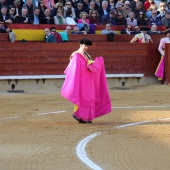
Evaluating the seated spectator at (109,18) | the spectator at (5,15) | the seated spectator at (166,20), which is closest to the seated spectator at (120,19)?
the seated spectator at (109,18)

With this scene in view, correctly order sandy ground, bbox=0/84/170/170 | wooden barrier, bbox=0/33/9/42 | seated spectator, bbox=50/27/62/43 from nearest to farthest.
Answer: sandy ground, bbox=0/84/170/170 < wooden barrier, bbox=0/33/9/42 < seated spectator, bbox=50/27/62/43

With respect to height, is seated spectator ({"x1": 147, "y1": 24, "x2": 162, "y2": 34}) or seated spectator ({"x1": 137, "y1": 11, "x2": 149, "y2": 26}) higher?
seated spectator ({"x1": 137, "y1": 11, "x2": 149, "y2": 26})

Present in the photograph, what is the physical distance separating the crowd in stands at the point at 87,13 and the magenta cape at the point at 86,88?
5032 millimetres

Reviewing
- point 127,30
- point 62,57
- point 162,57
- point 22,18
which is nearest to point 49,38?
point 62,57

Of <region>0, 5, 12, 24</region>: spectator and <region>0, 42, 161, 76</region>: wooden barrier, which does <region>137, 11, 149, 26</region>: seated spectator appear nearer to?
<region>0, 42, 161, 76</region>: wooden barrier

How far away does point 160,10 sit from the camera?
18.7 metres

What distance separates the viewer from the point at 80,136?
28.7 ft

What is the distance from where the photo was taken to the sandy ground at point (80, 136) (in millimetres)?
6730

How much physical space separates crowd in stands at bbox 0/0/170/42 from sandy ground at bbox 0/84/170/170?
2.24m

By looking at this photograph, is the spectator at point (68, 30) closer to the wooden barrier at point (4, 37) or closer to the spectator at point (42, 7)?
the spectator at point (42, 7)

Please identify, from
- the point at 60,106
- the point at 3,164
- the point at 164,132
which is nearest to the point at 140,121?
the point at 164,132

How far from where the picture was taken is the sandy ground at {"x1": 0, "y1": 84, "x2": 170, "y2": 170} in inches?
265

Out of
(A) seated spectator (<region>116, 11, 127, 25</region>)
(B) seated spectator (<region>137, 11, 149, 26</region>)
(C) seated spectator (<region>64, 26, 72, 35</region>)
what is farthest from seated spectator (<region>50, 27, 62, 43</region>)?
(B) seated spectator (<region>137, 11, 149, 26</region>)

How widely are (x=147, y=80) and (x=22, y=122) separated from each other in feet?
25.0
